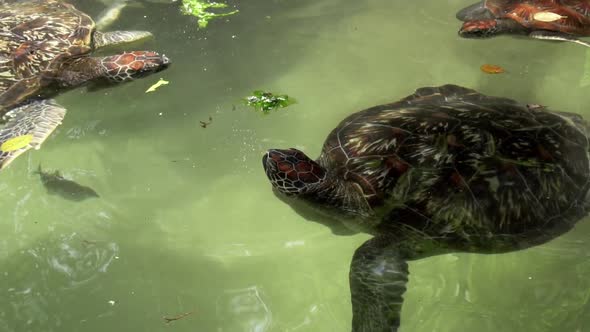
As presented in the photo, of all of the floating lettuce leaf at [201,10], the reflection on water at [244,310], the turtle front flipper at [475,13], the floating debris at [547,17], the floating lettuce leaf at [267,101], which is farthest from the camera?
the floating lettuce leaf at [201,10]

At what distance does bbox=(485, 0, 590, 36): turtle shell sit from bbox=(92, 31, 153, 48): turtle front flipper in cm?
363

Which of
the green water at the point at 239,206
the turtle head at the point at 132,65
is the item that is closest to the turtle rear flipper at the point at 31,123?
the green water at the point at 239,206

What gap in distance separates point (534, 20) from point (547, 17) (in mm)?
119

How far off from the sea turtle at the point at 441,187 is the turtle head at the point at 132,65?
1.93m

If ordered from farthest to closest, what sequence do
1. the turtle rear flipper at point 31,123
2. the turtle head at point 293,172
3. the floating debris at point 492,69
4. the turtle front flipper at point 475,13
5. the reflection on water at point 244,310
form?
the turtle front flipper at point 475,13 < the floating debris at point 492,69 < the turtle rear flipper at point 31,123 < the turtle head at point 293,172 < the reflection on water at point 244,310

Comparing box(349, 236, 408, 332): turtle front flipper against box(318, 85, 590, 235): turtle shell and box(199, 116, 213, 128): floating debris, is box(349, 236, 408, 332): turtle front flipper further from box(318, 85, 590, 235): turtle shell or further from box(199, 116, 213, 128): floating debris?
box(199, 116, 213, 128): floating debris

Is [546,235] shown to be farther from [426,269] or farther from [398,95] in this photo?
[398,95]

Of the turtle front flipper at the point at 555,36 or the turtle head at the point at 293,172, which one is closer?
the turtle head at the point at 293,172

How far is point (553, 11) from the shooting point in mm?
4145

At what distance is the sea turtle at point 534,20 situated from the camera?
405 cm

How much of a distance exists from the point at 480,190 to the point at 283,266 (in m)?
1.21

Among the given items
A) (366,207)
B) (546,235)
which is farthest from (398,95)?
(546,235)

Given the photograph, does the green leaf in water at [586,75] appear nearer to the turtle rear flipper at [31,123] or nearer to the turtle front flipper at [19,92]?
the turtle rear flipper at [31,123]

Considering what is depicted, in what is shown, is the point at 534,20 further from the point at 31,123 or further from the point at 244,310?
the point at 31,123
